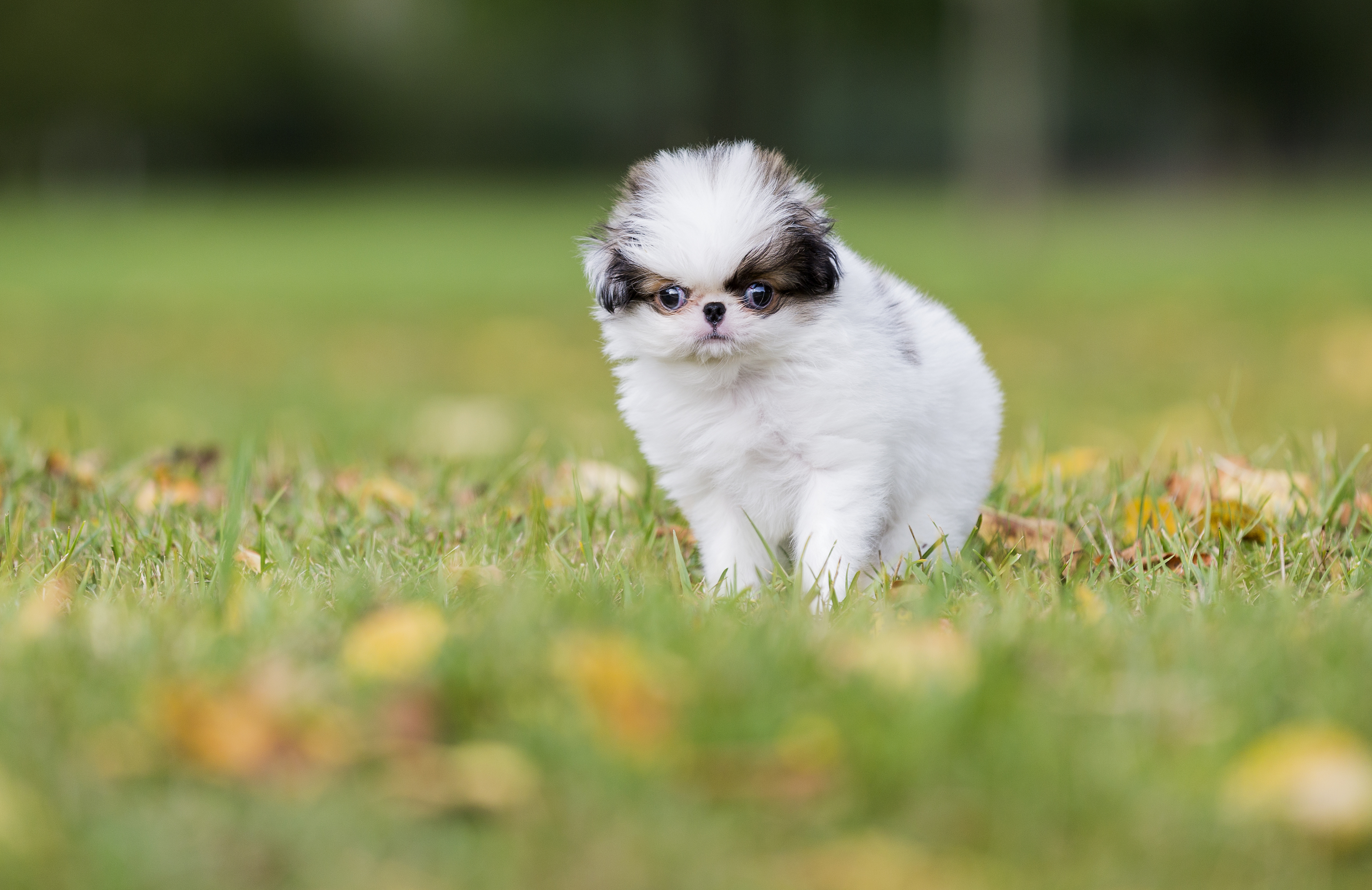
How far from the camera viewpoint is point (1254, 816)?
5.07 feet

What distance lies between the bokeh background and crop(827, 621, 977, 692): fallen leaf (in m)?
1.66

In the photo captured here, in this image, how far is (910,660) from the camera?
1.85m

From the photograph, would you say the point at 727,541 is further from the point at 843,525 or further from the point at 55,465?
the point at 55,465

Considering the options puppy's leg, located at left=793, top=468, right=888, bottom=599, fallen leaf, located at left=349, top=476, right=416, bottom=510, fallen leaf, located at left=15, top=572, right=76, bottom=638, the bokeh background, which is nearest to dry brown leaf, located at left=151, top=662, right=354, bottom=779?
fallen leaf, located at left=15, top=572, right=76, bottom=638

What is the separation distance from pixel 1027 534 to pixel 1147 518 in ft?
0.84

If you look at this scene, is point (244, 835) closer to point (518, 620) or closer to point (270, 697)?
point (270, 697)

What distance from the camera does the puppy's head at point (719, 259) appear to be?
256cm

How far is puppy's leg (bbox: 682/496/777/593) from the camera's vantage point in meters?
2.78

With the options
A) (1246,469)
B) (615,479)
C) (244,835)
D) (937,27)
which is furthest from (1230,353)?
(937,27)

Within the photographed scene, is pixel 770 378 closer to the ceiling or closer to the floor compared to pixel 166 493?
closer to the ceiling

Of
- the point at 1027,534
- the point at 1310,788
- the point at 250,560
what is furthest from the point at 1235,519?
the point at 250,560

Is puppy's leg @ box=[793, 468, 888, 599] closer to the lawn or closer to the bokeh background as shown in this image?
the lawn

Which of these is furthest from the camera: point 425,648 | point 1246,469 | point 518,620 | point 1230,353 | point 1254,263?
point 1254,263

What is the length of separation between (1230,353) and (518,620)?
6868 millimetres
